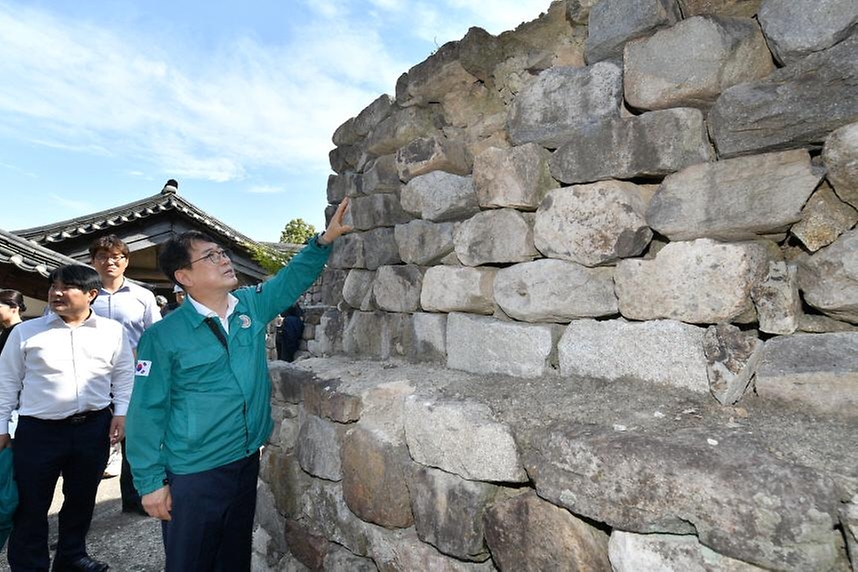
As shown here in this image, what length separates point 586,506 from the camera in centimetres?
121

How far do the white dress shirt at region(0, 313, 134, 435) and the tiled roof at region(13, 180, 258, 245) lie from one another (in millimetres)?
6459

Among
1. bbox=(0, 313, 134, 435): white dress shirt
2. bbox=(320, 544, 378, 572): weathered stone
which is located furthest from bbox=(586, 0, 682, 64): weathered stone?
bbox=(0, 313, 134, 435): white dress shirt

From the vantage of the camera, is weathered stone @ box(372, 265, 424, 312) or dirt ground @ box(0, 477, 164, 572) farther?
dirt ground @ box(0, 477, 164, 572)

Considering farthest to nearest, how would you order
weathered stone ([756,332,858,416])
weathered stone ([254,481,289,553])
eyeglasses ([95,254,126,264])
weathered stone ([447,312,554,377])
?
eyeglasses ([95,254,126,264]), weathered stone ([254,481,289,553]), weathered stone ([447,312,554,377]), weathered stone ([756,332,858,416])

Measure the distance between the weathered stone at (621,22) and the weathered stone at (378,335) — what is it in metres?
1.31

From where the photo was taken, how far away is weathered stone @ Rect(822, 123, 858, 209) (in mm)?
1175

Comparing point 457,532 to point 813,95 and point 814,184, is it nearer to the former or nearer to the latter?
point 814,184

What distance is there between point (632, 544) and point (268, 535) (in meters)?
1.92

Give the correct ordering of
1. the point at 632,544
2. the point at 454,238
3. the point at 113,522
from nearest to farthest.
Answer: the point at 632,544 < the point at 454,238 < the point at 113,522

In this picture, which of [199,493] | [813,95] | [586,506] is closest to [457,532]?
[586,506]

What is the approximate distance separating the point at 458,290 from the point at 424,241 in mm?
306

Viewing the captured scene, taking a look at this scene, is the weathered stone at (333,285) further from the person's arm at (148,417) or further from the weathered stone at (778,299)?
the weathered stone at (778,299)

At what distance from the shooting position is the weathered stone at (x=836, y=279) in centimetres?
119

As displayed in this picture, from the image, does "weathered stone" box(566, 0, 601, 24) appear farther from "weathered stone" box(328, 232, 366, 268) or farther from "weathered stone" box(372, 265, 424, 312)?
"weathered stone" box(328, 232, 366, 268)
